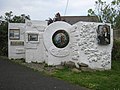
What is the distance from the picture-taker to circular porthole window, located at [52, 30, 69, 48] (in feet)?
66.4

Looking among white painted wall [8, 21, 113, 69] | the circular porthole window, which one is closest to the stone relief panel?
white painted wall [8, 21, 113, 69]

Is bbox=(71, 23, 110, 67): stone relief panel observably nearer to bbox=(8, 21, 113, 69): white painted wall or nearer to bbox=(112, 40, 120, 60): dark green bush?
bbox=(8, 21, 113, 69): white painted wall

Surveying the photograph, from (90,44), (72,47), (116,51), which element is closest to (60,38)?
(72,47)

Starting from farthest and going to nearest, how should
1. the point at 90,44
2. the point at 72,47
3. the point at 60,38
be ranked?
the point at 60,38 < the point at 72,47 < the point at 90,44

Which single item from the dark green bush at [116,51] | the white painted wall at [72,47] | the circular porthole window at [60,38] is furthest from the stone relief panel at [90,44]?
the dark green bush at [116,51]

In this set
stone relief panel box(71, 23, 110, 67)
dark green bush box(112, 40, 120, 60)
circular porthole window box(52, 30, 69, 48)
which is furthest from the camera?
dark green bush box(112, 40, 120, 60)

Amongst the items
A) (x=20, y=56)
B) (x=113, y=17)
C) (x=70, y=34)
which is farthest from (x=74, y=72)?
(x=113, y=17)

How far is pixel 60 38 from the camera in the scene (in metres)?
20.4

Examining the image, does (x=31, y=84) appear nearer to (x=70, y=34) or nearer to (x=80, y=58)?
(x=80, y=58)

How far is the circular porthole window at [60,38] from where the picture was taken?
20.2 m

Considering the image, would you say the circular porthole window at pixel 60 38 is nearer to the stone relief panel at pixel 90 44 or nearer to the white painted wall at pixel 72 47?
the white painted wall at pixel 72 47

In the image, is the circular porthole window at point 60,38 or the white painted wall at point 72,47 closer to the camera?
the white painted wall at point 72,47

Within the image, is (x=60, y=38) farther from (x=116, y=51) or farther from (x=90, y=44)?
(x=116, y=51)

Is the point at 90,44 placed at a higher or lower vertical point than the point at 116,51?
higher
